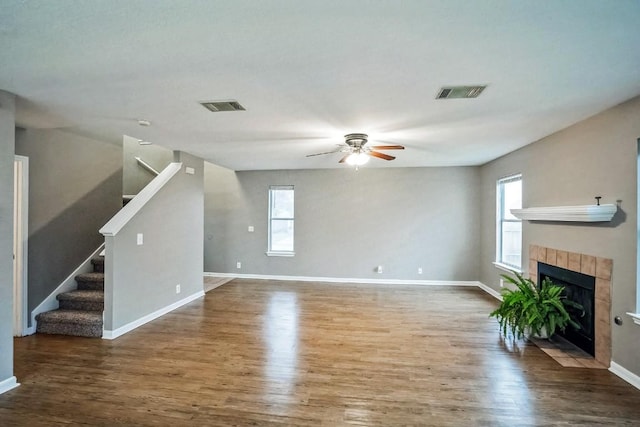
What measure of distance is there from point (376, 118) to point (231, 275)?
5.29m

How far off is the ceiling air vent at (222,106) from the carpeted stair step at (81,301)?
9.58ft

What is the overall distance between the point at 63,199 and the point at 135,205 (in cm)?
100

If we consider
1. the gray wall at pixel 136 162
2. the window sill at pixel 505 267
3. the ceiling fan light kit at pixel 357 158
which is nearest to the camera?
the ceiling fan light kit at pixel 357 158

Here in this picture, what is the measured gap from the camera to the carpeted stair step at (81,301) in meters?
3.97

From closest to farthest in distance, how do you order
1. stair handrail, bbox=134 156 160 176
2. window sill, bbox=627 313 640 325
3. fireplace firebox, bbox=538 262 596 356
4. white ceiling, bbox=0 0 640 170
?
white ceiling, bbox=0 0 640 170 → window sill, bbox=627 313 640 325 → fireplace firebox, bbox=538 262 596 356 → stair handrail, bbox=134 156 160 176

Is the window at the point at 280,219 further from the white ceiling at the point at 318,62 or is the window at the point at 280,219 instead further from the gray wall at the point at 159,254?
the white ceiling at the point at 318,62

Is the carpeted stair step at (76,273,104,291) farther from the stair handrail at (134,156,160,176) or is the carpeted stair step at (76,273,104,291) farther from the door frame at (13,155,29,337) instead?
the stair handrail at (134,156,160,176)

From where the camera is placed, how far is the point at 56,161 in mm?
3986

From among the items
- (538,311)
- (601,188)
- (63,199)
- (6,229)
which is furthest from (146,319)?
(601,188)

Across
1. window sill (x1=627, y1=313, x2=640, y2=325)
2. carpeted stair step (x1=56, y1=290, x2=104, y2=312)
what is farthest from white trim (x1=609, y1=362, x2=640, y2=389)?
carpeted stair step (x1=56, y1=290, x2=104, y2=312)

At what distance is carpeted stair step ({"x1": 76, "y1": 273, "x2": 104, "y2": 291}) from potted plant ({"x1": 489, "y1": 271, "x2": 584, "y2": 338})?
5.21m

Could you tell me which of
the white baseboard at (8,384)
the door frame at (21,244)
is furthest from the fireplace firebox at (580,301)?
the door frame at (21,244)

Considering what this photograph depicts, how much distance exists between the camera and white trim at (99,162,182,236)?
3.66 meters

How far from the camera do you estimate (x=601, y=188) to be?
10.0 ft
